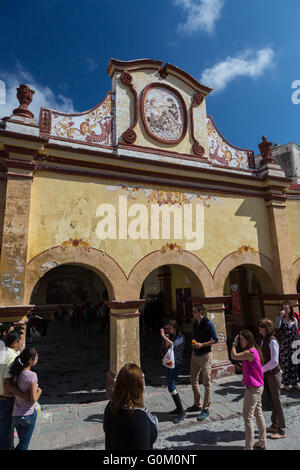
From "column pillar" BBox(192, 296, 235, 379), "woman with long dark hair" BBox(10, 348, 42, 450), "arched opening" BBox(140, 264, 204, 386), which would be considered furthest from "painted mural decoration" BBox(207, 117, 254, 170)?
"woman with long dark hair" BBox(10, 348, 42, 450)

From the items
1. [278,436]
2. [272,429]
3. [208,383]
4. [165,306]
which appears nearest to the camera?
[278,436]

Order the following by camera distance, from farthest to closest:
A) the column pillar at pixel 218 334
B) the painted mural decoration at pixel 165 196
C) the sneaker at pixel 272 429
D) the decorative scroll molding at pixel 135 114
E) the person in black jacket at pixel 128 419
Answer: the decorative scroll molding at pixel 135 114 < the column pillar at pixel 218 334 < the painted mural decoration at pixel 165 196 < the sneaker at pixel 272 429 < the person in black jacket at pixel 128 419

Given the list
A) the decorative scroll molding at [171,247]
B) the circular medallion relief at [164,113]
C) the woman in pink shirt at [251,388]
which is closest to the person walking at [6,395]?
the woman in pink shirt at [251,388]

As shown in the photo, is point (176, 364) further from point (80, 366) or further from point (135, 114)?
point (135, 114)

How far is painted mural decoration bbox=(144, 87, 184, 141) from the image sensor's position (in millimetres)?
8094

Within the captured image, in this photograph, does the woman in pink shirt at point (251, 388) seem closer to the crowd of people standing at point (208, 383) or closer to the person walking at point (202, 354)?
the crowd of people standing at point (208, 383)

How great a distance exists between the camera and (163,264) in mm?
7324

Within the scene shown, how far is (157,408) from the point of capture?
5.57 meters

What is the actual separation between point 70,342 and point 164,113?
10.4 meters

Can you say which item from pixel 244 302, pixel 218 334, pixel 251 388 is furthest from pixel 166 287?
pixel 251 388

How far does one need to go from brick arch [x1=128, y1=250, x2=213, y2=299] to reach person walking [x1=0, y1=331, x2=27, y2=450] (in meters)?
3.21

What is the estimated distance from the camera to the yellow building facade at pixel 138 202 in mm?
6043

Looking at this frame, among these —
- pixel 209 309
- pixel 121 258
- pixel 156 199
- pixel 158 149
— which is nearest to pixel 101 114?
pixel 158 149

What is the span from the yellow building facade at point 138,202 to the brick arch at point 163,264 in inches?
1.1
